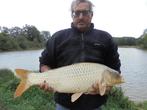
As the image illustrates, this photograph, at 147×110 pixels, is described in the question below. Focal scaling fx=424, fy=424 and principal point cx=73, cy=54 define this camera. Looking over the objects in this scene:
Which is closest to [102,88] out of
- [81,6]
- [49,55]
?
[49,55]

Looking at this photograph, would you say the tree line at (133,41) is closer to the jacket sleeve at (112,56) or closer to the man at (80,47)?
the jacket sleeve at (112,56)

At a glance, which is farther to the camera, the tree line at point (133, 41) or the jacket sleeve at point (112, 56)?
the tree line at point (133, 41)

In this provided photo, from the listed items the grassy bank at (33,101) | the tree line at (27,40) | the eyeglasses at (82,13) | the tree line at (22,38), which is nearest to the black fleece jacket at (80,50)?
the eyeglasses at (82,13)

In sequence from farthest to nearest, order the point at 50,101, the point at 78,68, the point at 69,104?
the point at 50,101 → the point at 69,104 → the point at 78,68

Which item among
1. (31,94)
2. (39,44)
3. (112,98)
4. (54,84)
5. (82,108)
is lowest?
(39,44)

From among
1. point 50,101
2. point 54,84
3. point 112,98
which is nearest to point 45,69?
point 54,84

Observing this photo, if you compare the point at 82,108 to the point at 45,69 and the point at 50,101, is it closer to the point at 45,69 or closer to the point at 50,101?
the point at 45,69

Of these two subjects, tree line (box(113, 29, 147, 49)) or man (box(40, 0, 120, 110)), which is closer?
man (box(40, 0, 120, 110))

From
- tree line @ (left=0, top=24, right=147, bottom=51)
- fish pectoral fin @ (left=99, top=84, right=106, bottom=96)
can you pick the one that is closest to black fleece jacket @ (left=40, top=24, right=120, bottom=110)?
fish pectoral fin @ (left=99, top=84, right=106, bottom=96)

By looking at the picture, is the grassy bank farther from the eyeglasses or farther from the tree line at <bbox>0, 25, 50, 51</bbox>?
the tree line at <bbox>0, 25, 50, 51</bbox>
